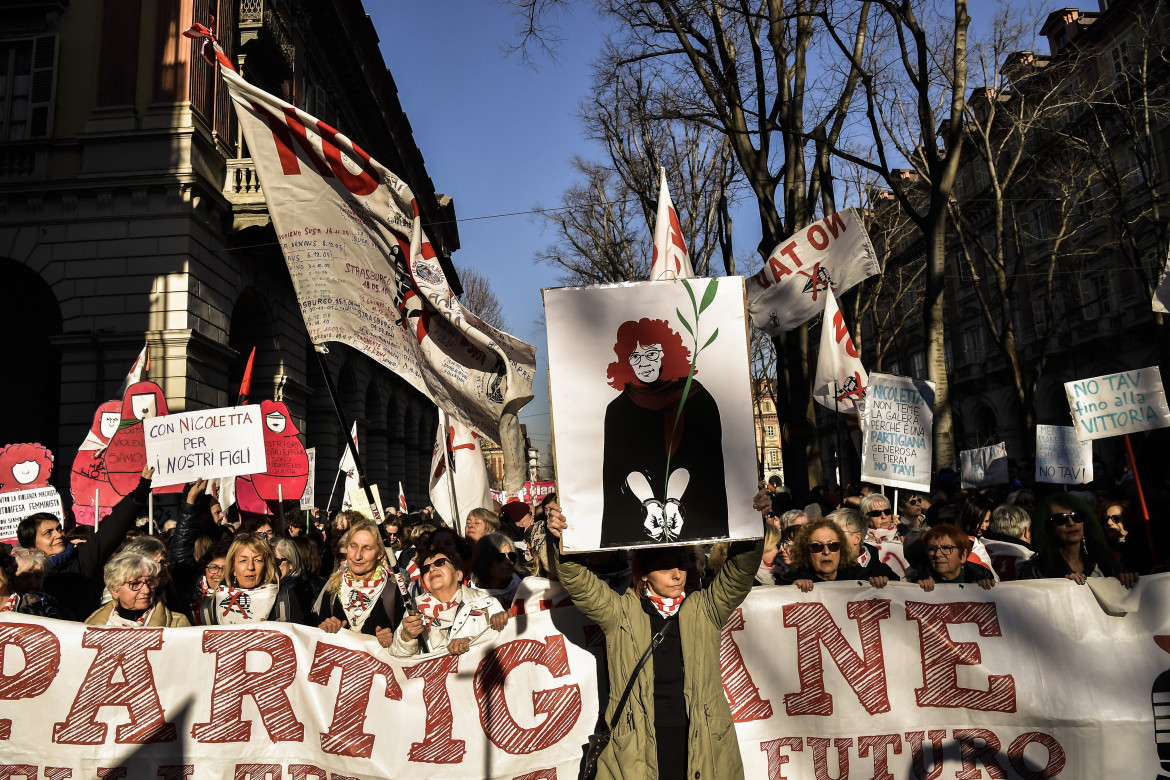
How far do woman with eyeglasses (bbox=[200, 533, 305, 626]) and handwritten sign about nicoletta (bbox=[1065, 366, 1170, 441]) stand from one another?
20.1ft

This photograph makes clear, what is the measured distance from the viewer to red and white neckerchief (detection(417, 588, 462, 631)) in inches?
179

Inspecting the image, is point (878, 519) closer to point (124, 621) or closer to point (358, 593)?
point (358, 593)

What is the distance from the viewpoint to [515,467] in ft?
13.7

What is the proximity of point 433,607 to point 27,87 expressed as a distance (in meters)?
17.2

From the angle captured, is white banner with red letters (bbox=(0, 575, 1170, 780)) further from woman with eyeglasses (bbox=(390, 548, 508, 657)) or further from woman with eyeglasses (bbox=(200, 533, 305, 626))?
woman with eyeglasses (bbox=(200, 533, 305, 626))

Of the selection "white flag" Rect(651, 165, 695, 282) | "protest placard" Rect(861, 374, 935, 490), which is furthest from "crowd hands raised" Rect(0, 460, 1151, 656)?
"white flag" Rect(651, 165, 695, 282)

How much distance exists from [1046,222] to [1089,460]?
26.9 meters

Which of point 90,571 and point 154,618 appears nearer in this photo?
point 154,618

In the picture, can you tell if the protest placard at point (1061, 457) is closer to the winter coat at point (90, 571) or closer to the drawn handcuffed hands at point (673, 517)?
the drawn handcuffed hands at point (673, 517)

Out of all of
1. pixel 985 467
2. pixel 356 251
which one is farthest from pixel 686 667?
pixel 985 467

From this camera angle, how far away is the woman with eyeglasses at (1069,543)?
16.1ft

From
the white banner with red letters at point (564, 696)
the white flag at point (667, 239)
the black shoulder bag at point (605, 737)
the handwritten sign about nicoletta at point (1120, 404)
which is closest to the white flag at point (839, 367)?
the handwritten sign about nicoletta at point (1120, 404)

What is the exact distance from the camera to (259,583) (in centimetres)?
495

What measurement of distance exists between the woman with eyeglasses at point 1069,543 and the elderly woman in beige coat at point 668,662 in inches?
94.7
